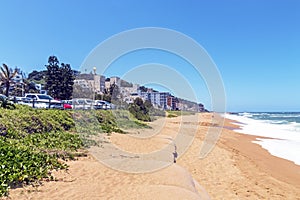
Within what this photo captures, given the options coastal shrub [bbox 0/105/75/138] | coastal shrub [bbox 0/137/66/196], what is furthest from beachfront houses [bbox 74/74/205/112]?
coastal shrub [bbox 0/137/66/196]

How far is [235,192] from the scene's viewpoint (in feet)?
23.0

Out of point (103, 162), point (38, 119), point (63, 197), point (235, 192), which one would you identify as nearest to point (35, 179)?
point (63, 197)

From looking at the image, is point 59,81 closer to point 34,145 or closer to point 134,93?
point 134,93

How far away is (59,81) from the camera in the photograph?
4050 cm

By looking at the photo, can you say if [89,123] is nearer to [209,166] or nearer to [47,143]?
[47,143]

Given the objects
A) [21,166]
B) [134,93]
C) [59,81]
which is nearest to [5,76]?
[59,81]

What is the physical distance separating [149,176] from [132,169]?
78 cm

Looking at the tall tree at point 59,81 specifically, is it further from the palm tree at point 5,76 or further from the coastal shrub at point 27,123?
the coastal shrub at point 27,123

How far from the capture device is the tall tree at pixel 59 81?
40400 millimetres

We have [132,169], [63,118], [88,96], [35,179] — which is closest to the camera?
[35,179]

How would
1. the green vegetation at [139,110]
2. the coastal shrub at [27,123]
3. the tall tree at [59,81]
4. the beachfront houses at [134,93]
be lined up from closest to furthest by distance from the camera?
the coastal shrub at [27,123]
the green vegetation at [139,110]
the beachfront houses at [134,93]
the tall tree at [59,81]

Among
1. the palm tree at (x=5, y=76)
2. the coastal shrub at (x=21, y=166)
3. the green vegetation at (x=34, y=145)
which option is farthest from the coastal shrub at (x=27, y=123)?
the palm tree at (x=5, y=76)

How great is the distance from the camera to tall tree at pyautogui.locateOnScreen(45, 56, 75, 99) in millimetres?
40400

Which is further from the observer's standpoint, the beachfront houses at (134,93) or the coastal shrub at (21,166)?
the beachfront houses at (134,93)
